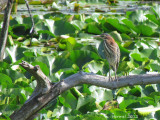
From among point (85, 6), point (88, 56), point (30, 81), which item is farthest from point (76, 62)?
point (85, 6)

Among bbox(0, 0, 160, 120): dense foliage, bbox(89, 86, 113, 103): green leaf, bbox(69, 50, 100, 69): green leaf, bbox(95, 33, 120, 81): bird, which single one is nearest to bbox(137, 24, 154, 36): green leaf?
bbox(0, 0, 160, 120): dense foliage

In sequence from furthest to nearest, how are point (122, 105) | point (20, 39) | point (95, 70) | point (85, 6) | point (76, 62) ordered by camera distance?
point (85, 6) → point (20, 39) → point (76, 62) → point (95, 70) → point (122, 105)

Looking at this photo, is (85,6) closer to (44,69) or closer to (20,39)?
(20,39)

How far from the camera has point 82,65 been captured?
16.0 feet

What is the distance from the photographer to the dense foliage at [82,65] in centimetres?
356

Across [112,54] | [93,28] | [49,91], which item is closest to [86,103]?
[49,91]

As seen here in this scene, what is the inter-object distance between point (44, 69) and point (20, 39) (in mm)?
2022

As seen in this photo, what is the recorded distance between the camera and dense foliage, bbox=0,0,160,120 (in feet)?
11.7

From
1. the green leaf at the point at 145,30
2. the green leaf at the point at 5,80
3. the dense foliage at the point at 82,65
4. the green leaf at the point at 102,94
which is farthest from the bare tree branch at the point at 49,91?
the green leaf at the point at 145,30

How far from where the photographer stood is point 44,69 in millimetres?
4367

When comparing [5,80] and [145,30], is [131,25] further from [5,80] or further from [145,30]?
[5,80]

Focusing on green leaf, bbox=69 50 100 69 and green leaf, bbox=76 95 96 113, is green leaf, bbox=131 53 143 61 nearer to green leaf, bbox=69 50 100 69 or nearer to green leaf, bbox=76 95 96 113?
green leaf, bbox=69 50 100 69

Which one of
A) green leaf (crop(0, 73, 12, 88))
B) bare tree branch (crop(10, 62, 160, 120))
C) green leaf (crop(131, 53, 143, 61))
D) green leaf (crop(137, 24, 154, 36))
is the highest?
bare tree branch (crop(10, 62, 160, 120))

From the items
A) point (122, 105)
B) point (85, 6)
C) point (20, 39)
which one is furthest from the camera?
point (85, 6)
